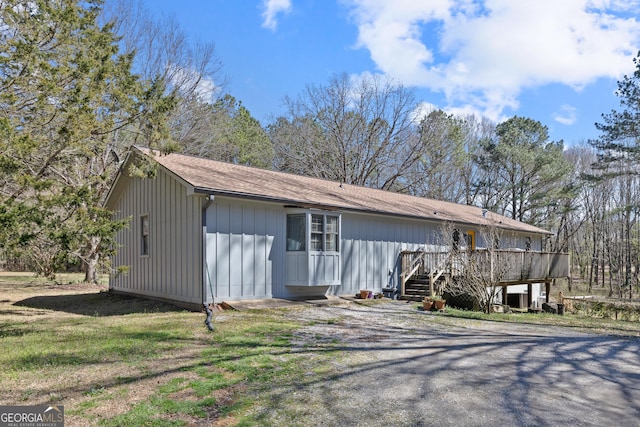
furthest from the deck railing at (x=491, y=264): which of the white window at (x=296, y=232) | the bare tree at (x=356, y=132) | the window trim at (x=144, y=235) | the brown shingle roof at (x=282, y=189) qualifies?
the bare tree at (x=356, y=132)

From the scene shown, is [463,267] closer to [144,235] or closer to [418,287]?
[418,287]

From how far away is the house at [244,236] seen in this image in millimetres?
11000

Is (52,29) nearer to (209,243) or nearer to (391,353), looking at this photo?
(209,243)

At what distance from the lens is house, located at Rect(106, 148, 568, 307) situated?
11.0 meters

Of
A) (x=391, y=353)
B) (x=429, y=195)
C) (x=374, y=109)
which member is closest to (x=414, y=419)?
(x=391, y=353)

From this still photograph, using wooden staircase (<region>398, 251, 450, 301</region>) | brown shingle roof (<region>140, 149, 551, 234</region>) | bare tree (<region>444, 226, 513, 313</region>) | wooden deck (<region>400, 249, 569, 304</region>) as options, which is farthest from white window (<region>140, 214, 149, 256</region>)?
bare tree (<region>444, 226, 513, 313</region>)

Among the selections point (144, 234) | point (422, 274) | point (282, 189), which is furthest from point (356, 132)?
point (144, 234)

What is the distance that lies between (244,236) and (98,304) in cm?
506

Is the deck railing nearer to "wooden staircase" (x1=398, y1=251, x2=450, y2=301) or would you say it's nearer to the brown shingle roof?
"wooden staircase" (x1=398, y1=251, x2=450, y2=301)

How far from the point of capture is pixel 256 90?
109ft

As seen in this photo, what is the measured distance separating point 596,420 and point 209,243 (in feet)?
27.8

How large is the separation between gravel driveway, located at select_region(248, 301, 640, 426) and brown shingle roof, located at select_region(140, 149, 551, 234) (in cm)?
419

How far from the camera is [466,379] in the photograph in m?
5.48

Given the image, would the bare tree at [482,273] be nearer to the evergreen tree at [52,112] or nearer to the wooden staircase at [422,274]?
the wooden staircase at [422,274]
